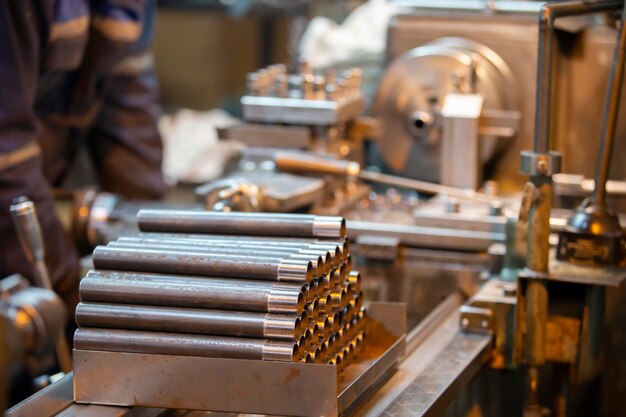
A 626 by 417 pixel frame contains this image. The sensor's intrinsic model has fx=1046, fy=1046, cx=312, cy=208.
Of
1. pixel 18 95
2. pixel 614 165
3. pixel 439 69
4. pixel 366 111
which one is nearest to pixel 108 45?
pixel 18 95

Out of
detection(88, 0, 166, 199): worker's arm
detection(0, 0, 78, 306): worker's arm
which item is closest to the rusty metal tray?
detection(0, 0, 78, 306): worker's arm

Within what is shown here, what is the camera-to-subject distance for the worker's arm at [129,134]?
2.57 metres

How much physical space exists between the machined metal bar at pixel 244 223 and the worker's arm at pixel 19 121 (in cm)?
70

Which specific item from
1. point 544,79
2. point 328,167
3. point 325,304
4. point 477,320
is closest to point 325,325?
point 325,304

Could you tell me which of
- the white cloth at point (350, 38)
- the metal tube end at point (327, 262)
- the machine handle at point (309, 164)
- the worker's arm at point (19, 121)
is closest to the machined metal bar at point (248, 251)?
the metal tube end at point (327, 262)

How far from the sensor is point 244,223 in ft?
4.26

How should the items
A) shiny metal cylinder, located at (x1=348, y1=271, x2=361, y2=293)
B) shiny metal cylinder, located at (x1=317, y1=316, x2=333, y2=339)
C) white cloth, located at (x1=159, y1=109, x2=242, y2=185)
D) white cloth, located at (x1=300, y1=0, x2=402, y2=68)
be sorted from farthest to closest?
white cloth, located at (x1=159, y1=109, x2=242, y2=185), white cloth, located at (x1=300, y1=0, x2=402, y2=68), shiny metal cylinder, located at (x1=348, y1=271, x2=361, y2=293), shiny metal cylinder, located at (x1=317, y1=316, x2=333, y2=339)

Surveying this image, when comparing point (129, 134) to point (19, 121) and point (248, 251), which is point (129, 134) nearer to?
point (19, 121)

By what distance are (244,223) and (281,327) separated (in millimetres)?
212

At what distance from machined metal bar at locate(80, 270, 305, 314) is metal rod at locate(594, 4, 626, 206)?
1.75 feet

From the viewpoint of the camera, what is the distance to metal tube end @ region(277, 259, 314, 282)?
1.16 m

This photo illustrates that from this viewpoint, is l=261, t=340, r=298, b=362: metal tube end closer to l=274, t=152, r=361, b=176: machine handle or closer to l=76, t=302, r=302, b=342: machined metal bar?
l=76, t=302, r=302, b=342: machined metal bar

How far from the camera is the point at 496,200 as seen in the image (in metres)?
1.87

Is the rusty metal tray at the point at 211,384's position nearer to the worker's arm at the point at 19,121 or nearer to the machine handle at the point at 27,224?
the machine handle at the point at 27,224
